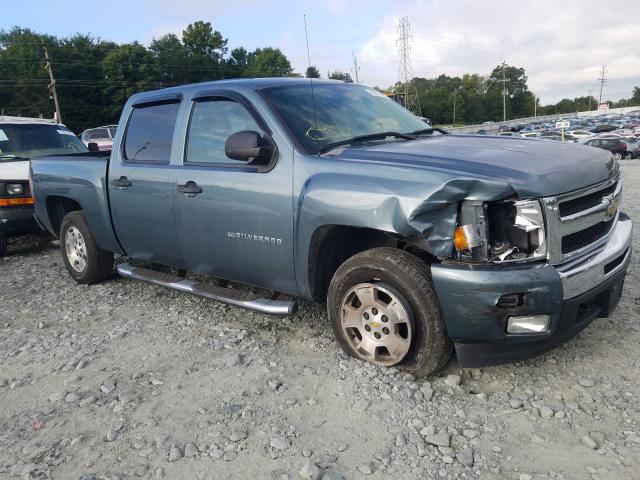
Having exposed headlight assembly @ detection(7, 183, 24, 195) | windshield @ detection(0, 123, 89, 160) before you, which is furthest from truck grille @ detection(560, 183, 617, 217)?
windshield @ detection(0, 123, 89, 160)

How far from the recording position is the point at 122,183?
4.66 m

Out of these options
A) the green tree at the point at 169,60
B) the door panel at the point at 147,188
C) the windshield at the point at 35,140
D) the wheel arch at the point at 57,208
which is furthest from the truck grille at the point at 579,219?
the green tree at the point at 169,60

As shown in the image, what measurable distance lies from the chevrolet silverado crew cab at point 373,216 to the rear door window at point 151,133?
0.02 meters

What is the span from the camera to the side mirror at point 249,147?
340cm

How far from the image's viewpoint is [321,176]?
10.8 ft

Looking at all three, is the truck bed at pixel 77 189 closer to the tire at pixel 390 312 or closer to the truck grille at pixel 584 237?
the tire at pixel 390 312

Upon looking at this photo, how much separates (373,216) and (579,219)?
1135 mm

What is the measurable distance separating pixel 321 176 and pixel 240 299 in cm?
118

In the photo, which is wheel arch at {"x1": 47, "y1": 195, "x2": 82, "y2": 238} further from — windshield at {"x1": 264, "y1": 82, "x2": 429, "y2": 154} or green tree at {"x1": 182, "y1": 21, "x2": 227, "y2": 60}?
green tree at {"x1": 182, "y1": 21, "x2": 227, "y2": 60}

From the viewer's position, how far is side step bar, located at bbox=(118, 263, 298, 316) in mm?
3644

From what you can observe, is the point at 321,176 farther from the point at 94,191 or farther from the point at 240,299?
the point at 94,191

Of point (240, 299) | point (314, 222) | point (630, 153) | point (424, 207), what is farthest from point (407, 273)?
point (630, 153)

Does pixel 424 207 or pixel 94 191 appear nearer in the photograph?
pixel 424 207

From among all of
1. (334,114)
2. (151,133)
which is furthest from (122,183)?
(334,114)
